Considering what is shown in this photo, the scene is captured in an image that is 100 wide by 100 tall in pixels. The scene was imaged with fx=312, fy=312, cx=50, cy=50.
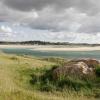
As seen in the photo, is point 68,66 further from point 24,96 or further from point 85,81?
point 24,96

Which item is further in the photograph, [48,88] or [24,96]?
[48,88]

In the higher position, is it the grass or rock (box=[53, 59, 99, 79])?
rock (box=[53, 59, 99, 79])

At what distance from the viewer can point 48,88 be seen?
16.3 m

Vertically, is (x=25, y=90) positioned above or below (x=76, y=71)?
below

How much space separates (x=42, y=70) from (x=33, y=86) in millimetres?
4509

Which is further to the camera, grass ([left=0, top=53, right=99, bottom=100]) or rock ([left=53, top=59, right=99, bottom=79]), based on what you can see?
rock ([left=53, top=59, right=99, bottom=79])

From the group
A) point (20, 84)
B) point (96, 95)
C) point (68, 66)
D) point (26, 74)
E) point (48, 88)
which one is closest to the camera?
point (96, 95)

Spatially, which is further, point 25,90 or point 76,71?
point 76,71

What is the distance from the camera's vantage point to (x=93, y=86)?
16.4m

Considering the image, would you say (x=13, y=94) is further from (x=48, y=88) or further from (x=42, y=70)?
(x=42, y=70)

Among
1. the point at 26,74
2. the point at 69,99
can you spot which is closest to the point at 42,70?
the point at 26,74

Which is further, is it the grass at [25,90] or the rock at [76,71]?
the rock at [76,71]

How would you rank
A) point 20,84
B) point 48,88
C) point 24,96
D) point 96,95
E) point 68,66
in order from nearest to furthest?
1. point 24,96
2. point 96,95
3. point 48,88
4. point 20,84
5. point 68,66

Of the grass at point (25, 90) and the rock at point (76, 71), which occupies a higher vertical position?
the rock at point (76, 71)
